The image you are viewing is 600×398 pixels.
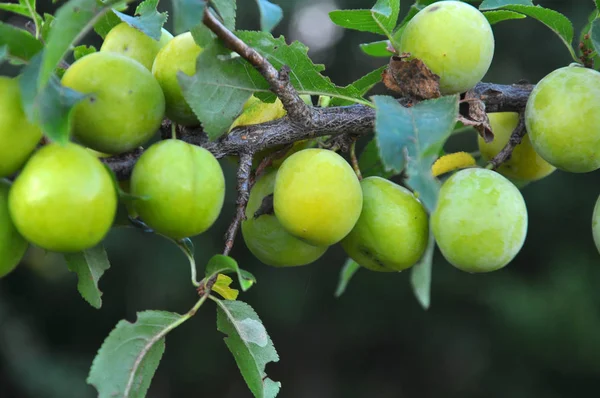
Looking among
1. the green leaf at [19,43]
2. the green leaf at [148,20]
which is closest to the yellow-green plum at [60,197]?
the green leaf at [19,43]

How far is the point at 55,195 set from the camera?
536 millimetres

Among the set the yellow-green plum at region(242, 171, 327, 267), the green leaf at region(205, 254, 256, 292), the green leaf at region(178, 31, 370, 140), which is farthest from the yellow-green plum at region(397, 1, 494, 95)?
the green leaf at region(205, 254, 256, 292)

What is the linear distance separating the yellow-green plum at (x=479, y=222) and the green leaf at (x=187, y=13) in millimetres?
384

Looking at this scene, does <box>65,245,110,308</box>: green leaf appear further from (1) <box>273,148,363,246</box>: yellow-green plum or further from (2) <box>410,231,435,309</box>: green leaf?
(2) <box>410,231,435,309</box>: green leaf

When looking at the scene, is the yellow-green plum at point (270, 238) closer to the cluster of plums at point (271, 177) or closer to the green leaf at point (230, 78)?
the cluster of plums at point (271, 177)

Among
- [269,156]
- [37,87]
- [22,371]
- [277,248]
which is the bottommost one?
[22,371]

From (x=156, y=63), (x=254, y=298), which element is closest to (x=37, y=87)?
(x=156, y=63)

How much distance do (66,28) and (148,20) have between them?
0.24 meters

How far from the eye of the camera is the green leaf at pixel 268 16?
1.88 ft

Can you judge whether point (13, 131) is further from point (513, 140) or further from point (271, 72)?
point (513, 140)

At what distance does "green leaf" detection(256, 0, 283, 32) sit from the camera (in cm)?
57

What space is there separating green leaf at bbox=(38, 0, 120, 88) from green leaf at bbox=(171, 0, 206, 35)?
0.18 ft

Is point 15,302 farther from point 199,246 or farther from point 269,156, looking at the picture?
point 269,156

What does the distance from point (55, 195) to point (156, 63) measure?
23 cm
